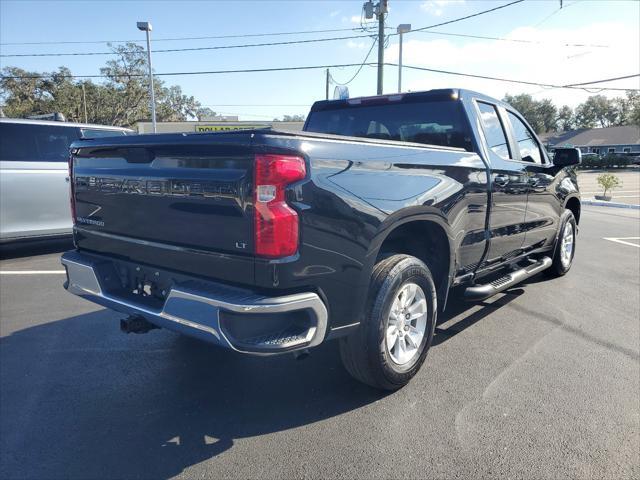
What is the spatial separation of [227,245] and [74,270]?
57.2 inches

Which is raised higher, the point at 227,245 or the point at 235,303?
the point at 227,245

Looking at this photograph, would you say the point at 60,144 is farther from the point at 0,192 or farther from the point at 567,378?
the point at 567,378

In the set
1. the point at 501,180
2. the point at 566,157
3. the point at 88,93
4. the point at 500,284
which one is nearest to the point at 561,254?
the point at 566,157

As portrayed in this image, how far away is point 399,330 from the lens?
3.12 meters

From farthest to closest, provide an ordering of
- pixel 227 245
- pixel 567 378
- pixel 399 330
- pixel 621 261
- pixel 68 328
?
pixel 621 261 → pixel 68 328 → pixel 567 378 → pixel 399 330 → pixel 227 245

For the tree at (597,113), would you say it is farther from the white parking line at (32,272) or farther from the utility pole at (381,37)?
the white parking line at (32,272)

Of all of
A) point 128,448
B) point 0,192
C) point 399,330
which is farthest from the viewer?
point 0,192

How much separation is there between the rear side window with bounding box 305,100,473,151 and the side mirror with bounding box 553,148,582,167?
1741mm

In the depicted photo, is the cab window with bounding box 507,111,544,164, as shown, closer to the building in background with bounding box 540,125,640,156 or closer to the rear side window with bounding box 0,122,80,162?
the rear side window with bounding box 0,122,80,162

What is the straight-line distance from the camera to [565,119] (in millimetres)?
99938

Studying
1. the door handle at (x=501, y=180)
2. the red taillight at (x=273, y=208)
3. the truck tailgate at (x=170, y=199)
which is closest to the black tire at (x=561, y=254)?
the door handle at (x=501, y=180)

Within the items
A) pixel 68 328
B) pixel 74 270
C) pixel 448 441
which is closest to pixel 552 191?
pixel 448 441

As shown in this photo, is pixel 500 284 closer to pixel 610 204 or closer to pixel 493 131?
pixel 493 131

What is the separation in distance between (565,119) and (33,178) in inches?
4387
